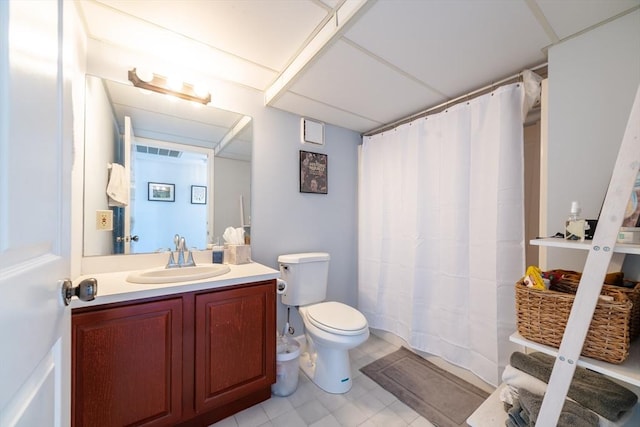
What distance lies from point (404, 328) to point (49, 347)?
7.10ft

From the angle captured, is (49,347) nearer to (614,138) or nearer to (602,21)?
(614,138)

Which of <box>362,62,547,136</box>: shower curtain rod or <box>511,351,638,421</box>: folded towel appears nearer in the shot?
<box>511,351,638,421</box>: folded towel

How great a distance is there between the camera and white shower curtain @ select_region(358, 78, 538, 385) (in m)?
1.50

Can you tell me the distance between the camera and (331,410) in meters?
1.51

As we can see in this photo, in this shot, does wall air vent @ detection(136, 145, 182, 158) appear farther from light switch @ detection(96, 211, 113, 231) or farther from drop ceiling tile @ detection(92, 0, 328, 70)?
drop ceiling tile @ detection(92, 0, 328, 70)

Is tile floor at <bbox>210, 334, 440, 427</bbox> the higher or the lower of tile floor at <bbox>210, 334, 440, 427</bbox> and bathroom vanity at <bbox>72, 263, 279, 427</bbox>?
the lower

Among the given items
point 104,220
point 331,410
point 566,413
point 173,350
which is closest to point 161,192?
point 104,220

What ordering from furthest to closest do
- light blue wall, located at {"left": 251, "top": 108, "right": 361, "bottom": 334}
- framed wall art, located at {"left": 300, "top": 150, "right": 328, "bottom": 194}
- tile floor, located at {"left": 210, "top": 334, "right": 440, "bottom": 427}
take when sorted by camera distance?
framed wall art, located at {"left": 300, "top": 150, "right": 328, "bottom": 194}, light blue wall, located at {"left": 251, "top": 108, "right": 361, "bottom": 334}, tile floor, located at {"left": 210, "top": 334, "right": 440, "bottom": 427}

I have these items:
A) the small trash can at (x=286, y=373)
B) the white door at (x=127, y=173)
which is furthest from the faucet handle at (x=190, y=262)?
the small trash can at (x=286, y=373)

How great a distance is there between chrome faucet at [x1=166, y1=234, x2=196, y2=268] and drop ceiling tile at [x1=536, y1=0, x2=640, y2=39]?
2.23m

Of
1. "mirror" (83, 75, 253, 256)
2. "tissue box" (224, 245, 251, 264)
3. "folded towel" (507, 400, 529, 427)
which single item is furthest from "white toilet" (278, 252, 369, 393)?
"folded towel" (507, 400, 529, 427)

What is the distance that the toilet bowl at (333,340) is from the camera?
1562 mm

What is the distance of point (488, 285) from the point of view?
1.56 metres

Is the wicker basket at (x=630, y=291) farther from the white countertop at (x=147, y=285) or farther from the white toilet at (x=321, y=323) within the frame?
the white countertop at (x=147, y=285)
